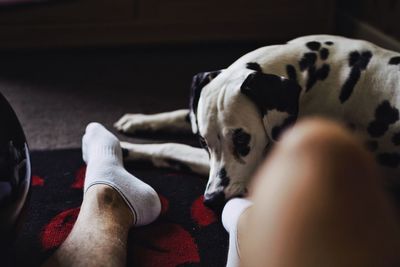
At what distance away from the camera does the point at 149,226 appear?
1.46m

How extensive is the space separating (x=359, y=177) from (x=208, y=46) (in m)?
2.54

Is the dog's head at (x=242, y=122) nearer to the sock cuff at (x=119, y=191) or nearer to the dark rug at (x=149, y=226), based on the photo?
the dark rug at (x=149, y=226)

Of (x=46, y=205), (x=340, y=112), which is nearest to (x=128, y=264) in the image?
(x=46, y=205)

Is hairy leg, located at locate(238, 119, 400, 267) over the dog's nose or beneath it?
over

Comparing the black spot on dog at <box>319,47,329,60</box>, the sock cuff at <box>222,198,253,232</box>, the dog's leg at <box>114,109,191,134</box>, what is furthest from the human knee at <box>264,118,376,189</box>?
the dog's leg at <box>114,109,191,134</box>

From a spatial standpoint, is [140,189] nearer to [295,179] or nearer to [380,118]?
[380,118]

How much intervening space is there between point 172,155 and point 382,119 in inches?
25.0

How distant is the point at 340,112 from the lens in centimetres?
155

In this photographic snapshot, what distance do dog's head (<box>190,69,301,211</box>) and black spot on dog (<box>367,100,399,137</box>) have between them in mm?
244

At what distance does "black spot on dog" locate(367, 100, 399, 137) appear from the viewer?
4.96ft

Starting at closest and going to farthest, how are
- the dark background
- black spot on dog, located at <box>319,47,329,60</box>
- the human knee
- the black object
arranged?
the human knee < the black object < black spot on dog, located at <box>319,47,329,60</box> < the dark background

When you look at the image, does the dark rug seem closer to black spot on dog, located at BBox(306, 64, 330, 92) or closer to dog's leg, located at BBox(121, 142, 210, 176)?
dog's leg, located at BBox(121, 142, 210, 176)

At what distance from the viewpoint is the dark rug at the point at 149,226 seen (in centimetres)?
133

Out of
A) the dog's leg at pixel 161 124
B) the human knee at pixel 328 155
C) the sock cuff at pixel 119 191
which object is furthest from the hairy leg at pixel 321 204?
the dog's leg at pixel 161 124
